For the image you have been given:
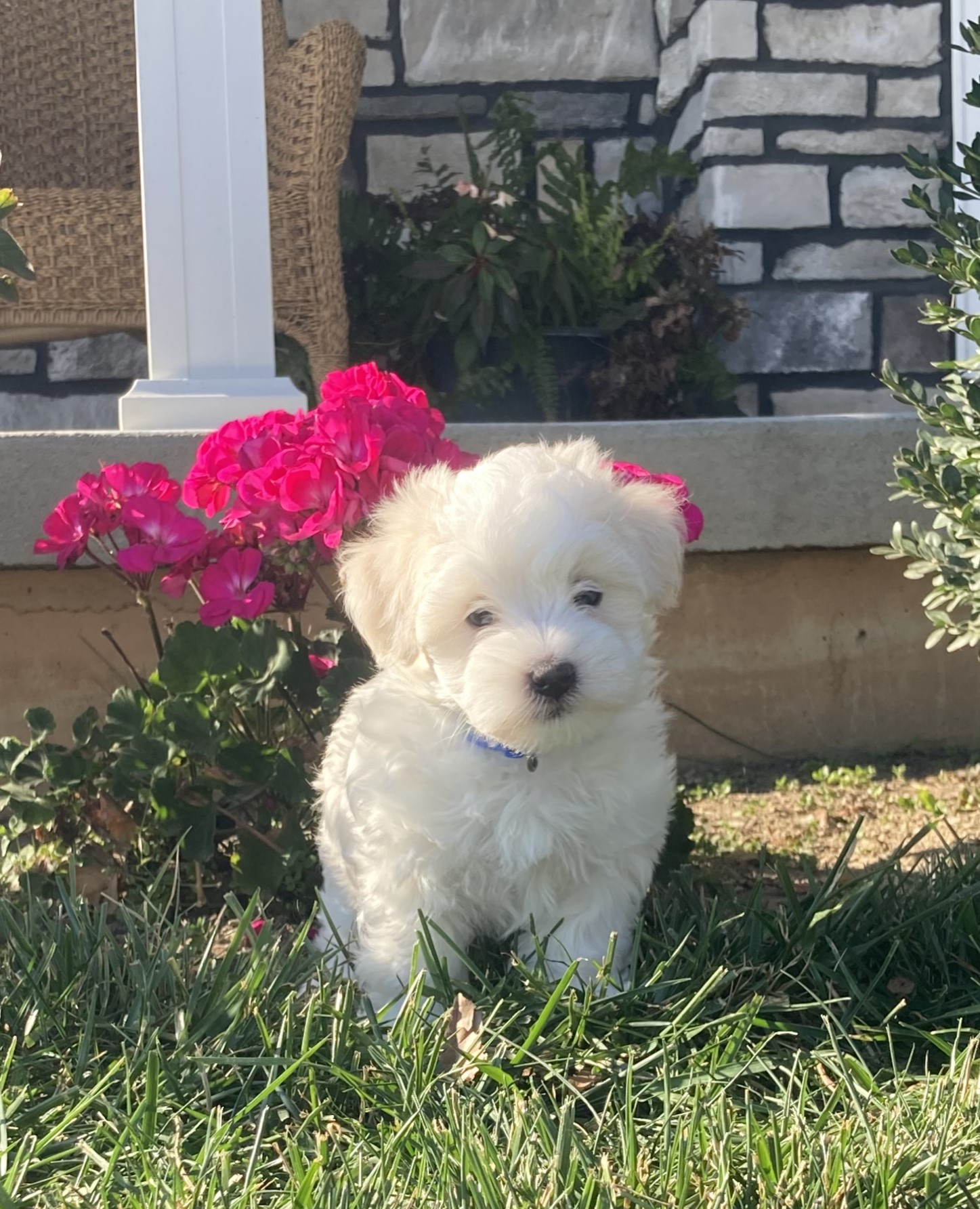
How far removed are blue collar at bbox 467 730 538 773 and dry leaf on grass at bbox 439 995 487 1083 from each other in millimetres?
438

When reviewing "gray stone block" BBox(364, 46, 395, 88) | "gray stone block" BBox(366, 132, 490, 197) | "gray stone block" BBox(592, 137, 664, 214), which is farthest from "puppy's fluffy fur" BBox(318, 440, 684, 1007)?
"gray stone block" BBox(364, 46, 395, 88)

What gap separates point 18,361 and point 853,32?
13.7 feet

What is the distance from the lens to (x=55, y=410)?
19.5 ft

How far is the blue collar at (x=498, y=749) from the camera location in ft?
7.53

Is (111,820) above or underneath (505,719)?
underneath

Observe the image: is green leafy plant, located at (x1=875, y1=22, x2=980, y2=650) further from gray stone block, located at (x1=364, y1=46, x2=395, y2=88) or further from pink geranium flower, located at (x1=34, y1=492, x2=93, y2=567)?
gray stone block, located at (x1=364, y1=46, x2=395, y2=88)

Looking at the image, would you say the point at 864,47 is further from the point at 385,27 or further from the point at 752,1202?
the point at 752,1202

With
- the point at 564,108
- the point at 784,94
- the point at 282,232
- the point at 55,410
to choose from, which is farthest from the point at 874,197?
the point at 55,410

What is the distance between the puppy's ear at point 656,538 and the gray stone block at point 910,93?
4071 millimetres

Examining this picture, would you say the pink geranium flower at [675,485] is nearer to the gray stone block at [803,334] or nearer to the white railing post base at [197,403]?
the white railing post base at [197,403]

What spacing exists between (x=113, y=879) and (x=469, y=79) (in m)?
4.47

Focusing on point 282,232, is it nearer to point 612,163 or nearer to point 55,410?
point 55,410

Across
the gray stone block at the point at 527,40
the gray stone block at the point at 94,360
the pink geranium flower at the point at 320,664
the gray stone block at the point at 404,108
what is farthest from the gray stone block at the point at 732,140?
the pink geranium flower at the point at 320,664

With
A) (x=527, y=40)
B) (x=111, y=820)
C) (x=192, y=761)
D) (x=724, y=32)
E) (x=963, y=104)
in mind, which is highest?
(x=527, y=40)
